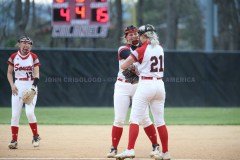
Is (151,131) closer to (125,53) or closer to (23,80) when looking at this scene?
(125,53)

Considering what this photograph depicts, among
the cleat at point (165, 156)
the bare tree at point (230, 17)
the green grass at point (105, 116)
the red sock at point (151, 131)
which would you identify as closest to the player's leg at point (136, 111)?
the cleat at point (165, 156)

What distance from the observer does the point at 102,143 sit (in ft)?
39.2

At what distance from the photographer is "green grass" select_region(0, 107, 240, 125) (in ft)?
56.0

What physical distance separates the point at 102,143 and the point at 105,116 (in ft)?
22.8

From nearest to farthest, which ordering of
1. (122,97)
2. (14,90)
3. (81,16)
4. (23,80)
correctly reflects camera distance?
(122,97) < (14,90) < (23,80) < (81,16)

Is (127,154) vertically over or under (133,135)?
under

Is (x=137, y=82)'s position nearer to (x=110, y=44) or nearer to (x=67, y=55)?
(x=67, y=55)

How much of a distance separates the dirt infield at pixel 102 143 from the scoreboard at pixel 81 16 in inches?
235

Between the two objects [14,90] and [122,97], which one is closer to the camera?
[122,97]

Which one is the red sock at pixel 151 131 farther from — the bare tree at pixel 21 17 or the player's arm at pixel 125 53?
the bare tree at pixel 21 17

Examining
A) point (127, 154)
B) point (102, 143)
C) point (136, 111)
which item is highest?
point (136, 111)

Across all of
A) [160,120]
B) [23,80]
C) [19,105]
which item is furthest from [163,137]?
[23,80]

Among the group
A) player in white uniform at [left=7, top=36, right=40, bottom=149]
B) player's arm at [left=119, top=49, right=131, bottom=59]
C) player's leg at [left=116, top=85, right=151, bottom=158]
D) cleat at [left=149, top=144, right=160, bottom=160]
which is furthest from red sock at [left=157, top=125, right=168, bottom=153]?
player in white uniform at [left=7, top=36, right=40, bottom=149]

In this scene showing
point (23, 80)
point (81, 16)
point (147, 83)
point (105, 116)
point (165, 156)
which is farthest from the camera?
point (81, 16)
